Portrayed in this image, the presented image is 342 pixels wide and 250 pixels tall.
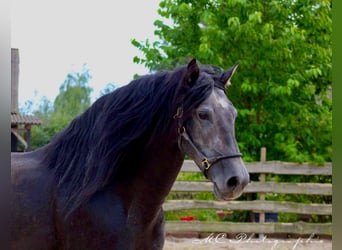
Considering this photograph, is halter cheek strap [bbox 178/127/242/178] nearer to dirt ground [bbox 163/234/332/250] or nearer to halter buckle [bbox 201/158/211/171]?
halter buckle [bbox 201/158/211/171]

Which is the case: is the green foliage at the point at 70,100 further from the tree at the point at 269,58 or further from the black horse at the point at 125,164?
the black horse at the point at 125,164

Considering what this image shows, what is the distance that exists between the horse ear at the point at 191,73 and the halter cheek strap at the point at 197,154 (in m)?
0.22

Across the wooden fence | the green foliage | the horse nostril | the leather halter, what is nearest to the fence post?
the wooden fence

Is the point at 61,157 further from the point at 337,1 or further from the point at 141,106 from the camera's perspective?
the point at 337,1

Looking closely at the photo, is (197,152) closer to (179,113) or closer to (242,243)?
(179,113)

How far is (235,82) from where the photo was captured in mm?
6988

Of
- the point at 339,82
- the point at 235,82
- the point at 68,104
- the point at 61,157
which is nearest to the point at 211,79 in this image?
the point at 61,157

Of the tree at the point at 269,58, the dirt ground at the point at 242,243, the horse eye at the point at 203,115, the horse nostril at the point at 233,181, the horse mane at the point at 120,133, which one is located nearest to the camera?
the horse nostril at the point at 233,181

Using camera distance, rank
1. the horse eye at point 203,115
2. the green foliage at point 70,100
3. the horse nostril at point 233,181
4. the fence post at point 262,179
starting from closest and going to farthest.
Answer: the horse nostril at point 233,181 < the horse eye at point 203,115 < the fence post at point 262,179 < the green foliage at point 70,100

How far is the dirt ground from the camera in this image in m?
6.37

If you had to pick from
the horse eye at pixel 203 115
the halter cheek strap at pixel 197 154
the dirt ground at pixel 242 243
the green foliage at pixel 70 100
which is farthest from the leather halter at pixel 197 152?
the green foliage at pixel 70 100

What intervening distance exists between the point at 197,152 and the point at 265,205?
5269 mm

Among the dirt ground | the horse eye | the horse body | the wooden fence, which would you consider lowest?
the dirt ground

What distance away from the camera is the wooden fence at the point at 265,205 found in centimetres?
698
